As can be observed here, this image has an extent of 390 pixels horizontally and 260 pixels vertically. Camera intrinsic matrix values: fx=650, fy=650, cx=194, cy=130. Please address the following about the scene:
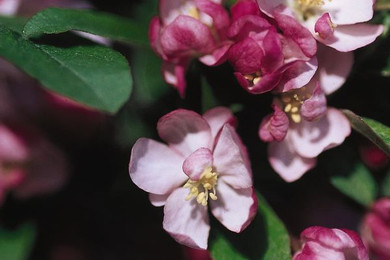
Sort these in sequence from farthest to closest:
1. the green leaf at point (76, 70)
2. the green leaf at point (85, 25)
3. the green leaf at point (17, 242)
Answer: the green leaf at point (17, 242), the green leaf at point (85, 25), the green leaf at point (76, 70)

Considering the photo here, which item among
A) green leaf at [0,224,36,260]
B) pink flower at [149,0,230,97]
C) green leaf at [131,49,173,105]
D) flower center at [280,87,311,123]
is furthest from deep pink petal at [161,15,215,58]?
green leaf at [0,224,36,260]

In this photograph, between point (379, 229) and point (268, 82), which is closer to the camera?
point (268, 82)

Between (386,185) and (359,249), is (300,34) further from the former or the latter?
(386,185)

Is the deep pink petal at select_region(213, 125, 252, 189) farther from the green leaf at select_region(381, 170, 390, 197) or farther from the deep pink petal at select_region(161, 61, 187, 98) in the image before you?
the green leaf at select_region(381, 170, 390, 197)

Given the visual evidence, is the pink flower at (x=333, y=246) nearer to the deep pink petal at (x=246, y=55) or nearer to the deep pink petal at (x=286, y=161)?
the deep pink petal at (x=286, y=161)

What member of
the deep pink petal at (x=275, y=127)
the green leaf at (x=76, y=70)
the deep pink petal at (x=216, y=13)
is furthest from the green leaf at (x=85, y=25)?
the deep pink petal at (x=275, y=127)

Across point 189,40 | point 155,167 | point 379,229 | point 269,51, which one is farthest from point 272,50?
point 379,229

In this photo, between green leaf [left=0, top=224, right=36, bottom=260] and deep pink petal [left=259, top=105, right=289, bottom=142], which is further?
green leaf [left=0, top=224, right=36, bottom=260]
